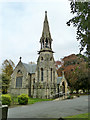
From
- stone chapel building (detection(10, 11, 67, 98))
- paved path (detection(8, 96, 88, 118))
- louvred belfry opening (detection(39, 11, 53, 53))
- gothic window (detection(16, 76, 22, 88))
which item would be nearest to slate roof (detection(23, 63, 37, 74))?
stone chapel building (detection(10, 11, 67, 98))

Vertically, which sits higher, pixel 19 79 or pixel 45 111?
pixel 19 79

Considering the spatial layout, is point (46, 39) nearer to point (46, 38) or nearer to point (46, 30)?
point (46, 38)

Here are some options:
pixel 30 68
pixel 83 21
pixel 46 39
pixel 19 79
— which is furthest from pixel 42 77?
pixel 83 21

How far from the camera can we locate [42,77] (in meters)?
22.8

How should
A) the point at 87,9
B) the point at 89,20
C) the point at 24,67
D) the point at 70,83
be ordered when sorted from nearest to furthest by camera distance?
1. the point at 89,20
2. the point at 87,9
3. the point at 24,67
4. the point at 70,83

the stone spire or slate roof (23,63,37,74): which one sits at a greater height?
the stone spire

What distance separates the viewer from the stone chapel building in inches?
864

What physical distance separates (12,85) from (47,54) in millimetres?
10908

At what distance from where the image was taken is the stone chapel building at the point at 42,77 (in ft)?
72.0

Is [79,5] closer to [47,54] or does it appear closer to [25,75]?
[47,54]

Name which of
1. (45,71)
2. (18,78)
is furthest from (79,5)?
(18,78)

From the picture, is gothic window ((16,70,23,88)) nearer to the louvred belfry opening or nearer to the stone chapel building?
the stone chapel building

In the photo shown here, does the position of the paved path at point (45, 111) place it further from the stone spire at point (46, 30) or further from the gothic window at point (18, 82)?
the stone spire at point (46, 30)

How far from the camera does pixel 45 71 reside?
22.3 m
